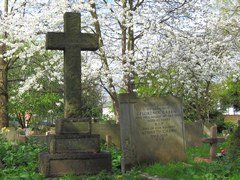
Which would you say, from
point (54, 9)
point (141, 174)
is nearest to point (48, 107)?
point (54, 9)

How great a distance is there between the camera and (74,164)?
966 cm

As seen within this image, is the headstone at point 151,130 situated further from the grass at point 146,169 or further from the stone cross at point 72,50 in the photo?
the stone cross at point 72,50

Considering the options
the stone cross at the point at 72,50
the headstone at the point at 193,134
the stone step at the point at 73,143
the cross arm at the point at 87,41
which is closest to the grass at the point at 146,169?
the stone step at the point at 73,143

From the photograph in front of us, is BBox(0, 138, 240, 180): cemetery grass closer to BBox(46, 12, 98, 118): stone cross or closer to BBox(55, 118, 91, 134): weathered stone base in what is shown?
BBox(55, 118, 91, 134): weathered stone base

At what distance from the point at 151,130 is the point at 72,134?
1.83 m

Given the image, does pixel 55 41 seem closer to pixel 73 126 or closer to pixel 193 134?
pixel 73 126

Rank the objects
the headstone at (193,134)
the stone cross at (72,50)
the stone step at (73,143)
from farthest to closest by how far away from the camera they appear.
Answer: the headstone at (193,134), the stone cross at (72,50), the stone step at (73,143)

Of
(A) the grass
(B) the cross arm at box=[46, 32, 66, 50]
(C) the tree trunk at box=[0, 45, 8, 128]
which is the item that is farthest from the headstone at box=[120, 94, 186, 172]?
(C) the tree trunk at box=[0, 45, 8, 128]

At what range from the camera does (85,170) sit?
9.72 metres

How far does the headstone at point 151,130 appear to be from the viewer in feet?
33.1

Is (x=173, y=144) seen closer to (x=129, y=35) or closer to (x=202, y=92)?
(x=129, y=35)

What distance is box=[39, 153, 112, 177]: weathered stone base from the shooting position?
9.52 meters

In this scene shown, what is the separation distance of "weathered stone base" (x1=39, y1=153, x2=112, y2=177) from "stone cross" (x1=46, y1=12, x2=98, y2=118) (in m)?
1.08

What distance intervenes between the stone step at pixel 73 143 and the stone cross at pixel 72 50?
0.65 metres
